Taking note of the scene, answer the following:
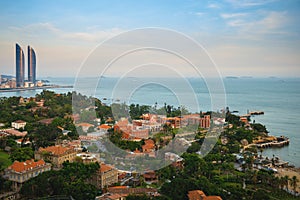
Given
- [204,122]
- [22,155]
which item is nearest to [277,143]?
[204,122]

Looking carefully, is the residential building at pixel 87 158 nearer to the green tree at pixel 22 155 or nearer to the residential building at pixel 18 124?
the green tree at pixel 22 155

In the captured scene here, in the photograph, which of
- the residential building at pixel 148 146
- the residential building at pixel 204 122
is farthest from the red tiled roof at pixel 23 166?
the residential building at pixel 204 122

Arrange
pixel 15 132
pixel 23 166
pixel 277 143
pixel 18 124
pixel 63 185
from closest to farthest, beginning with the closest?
1. pixel 63 185
2. pixel 23 166
3. pixel 15 132
4. pixel 277 143
5. pixel 18 124

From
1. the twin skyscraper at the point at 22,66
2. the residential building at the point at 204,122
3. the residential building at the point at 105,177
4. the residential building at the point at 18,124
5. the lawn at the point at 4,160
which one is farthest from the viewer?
the twin skyscraper at the point at 22,66

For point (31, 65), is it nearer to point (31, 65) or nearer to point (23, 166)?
point (31, 65)

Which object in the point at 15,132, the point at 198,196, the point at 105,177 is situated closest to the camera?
the point at 198,196
